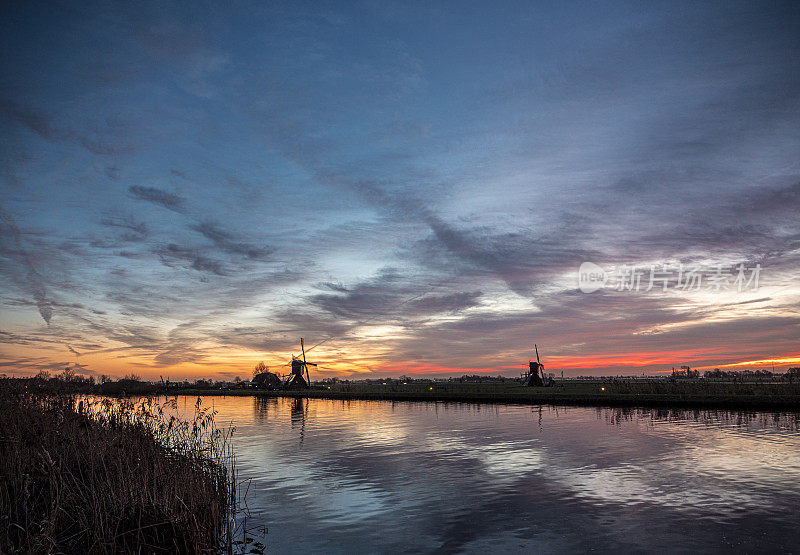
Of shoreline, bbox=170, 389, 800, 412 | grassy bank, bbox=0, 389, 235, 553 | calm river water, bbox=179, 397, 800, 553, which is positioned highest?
grassy bank, bbox=0, 389, 235, 553

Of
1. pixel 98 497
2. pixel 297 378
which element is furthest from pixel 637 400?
pixel 297 378

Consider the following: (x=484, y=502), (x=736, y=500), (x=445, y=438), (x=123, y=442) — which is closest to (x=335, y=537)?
(x=484, y=502)

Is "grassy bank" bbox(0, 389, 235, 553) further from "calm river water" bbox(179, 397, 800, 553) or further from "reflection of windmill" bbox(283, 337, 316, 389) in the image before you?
"reflection of windmill" bbox(283, 337, 316, 389)

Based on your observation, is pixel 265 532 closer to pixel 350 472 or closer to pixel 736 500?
pixel 350 472

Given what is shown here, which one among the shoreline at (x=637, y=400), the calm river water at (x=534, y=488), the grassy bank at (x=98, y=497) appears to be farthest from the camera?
the shoreline at (x=637, y=400)

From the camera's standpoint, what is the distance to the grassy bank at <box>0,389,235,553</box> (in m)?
11.7

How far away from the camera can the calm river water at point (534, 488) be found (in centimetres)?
1498

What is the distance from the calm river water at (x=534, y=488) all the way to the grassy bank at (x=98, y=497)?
2.88m

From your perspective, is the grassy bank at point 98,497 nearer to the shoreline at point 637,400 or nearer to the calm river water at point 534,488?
the calm river water at point 534,488

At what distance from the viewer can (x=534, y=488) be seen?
2092cm

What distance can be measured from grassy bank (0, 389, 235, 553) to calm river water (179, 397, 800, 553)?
2885 mm

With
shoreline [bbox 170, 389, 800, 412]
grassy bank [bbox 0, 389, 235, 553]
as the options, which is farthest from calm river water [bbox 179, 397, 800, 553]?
shoreline [bbox 170, 389, 800, 412]

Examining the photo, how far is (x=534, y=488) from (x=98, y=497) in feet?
53.7

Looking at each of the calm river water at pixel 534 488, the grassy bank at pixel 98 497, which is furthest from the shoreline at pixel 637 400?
the grassy bank at pixel 98 497
